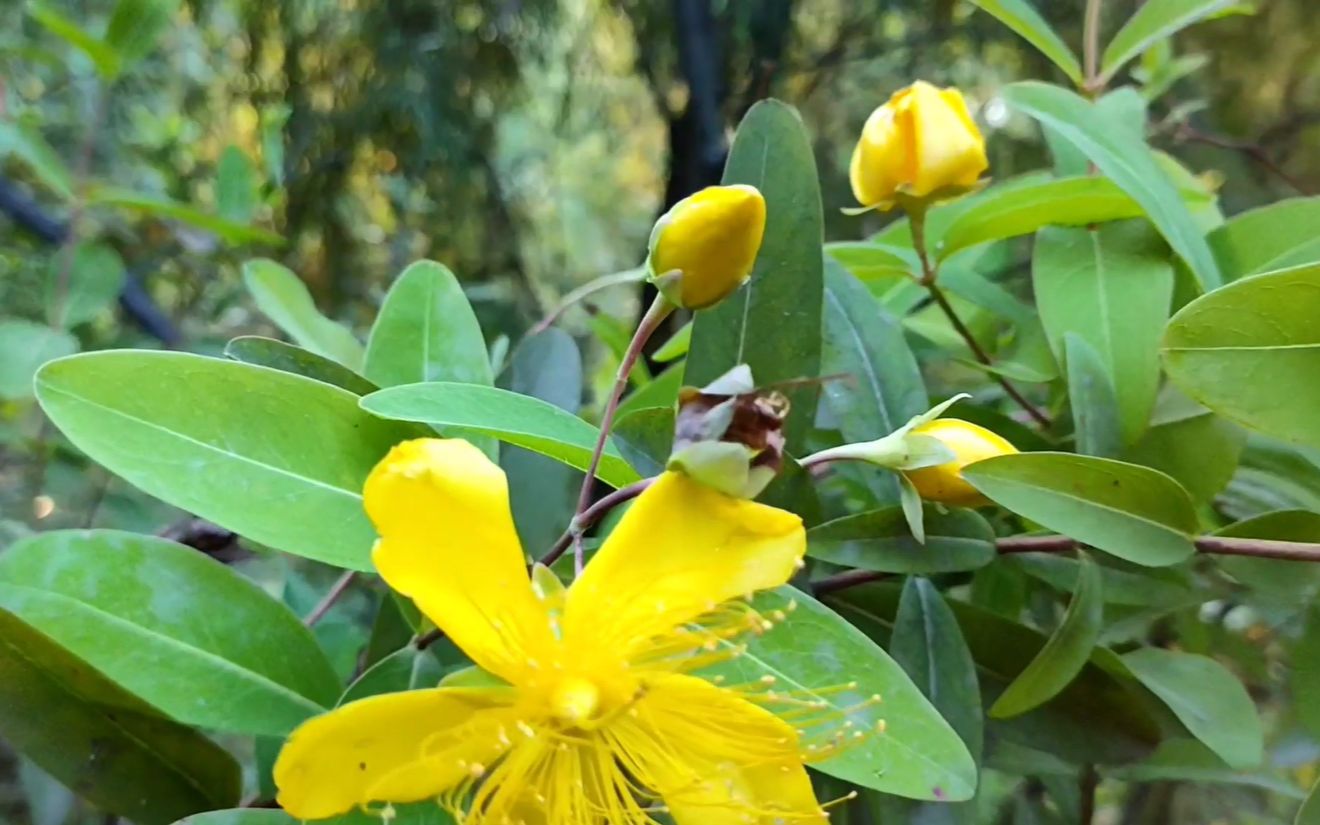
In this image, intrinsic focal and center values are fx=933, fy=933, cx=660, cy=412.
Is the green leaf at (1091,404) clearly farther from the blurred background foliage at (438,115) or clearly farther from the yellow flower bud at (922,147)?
Answer: the blurred background foliage at (438,115)

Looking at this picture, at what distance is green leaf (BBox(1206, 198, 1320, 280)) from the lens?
473 mm

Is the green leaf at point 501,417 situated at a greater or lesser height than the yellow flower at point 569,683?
greater

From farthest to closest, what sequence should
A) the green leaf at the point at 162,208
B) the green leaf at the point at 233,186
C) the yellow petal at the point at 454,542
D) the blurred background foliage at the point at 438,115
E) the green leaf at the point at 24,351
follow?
the blurred background foliage at the point at 438,115 < the green leaf at the point at 233,186 < the green leaf at the point at 162,208 < the green leaf at the point at 24,351 < the yellow petal at the point at 454,542

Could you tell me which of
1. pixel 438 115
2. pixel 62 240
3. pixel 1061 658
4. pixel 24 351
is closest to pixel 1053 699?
pixel 1061 658

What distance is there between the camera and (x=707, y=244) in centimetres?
35

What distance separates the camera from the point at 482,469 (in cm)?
31

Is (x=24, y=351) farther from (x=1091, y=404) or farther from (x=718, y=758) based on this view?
(x=1091, y=404)

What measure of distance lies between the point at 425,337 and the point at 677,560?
0.20 meters

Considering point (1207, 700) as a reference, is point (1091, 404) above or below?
above

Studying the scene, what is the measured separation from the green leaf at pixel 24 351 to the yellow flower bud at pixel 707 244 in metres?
0.53

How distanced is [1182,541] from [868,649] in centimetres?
15

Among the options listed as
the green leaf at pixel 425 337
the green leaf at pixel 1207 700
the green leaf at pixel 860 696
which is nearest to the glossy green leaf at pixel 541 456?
the green leaf at pixel 425 337

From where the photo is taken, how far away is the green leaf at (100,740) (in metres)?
0.36

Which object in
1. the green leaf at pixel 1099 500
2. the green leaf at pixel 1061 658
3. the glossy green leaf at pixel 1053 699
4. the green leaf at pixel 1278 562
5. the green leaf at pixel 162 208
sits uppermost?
the green leaf at pixel 162 208
